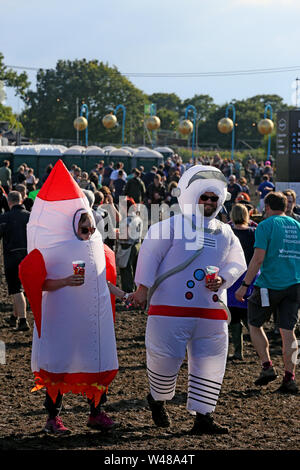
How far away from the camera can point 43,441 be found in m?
5.44

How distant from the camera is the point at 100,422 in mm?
5742

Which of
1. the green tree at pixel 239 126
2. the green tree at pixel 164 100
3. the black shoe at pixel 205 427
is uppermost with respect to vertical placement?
the green tree at pixel 164 100

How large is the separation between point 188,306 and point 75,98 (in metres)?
76.0

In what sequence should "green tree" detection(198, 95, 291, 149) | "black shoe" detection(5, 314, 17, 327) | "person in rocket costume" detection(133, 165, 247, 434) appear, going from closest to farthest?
"person in rocket costume" detection(133, 165, 247, 434)
"black shoe" detection(5, 314, 17, 327)
"green tree" detection(198, 95, 291, 149)

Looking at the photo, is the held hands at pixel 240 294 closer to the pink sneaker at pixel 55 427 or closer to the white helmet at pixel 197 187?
the white helmet at pixel 197 187

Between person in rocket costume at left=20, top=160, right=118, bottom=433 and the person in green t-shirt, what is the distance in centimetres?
192

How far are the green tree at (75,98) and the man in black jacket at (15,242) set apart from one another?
67.6 meters

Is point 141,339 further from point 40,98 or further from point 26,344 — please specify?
point 40,98

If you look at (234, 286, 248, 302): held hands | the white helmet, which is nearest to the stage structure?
(234, 286, 248, 302): held hands

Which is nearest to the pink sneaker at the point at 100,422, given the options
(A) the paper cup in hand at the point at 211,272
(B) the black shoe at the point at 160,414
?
(B) the black shoe at the point at 160,414

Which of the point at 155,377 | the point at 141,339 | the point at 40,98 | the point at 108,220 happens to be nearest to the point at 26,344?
the point at 141,339

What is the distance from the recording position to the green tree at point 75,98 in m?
78.4

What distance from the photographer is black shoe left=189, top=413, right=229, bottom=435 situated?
577 centimetres

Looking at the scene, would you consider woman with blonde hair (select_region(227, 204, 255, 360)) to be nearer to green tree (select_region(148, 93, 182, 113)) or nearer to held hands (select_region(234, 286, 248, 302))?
held hands (select_region(234, 286, 248, 302))
